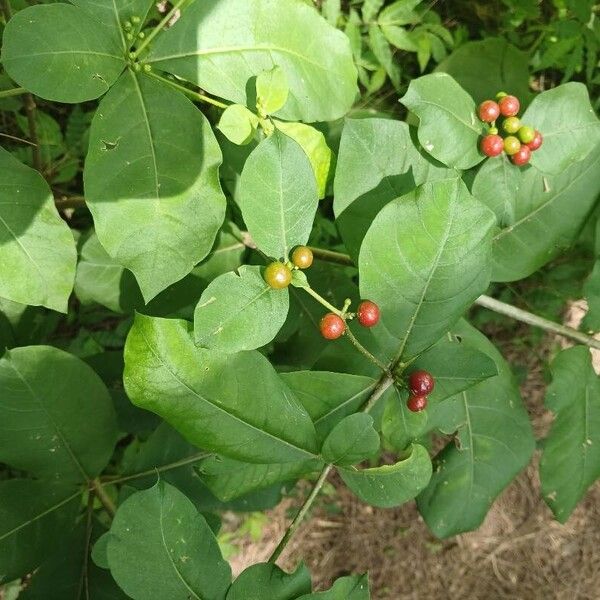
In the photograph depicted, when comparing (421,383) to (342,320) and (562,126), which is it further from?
(562,126)

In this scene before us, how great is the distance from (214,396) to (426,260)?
1.86 feet

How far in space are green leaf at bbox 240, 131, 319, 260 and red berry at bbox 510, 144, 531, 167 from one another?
0.77 metres

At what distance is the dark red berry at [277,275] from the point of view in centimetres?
132

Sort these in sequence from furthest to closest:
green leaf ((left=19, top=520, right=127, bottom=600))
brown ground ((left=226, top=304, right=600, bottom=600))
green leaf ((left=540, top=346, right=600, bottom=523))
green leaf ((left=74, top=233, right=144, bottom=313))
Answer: brown ground ((left=226, top=304, right=600, bottom=600)), green leaf ((left=74, top=233, right=144, bottom=313)), green leaf ((left=540, top=346, right=600, bottom=523)), green leaf ((left=19, top=520, right=127, bottom=600))

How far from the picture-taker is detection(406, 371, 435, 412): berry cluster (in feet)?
4.78

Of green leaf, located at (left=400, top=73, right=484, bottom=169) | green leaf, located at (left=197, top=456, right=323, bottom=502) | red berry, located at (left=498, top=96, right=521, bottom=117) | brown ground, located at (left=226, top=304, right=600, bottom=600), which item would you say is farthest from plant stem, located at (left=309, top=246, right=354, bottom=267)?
A: brown ground, located at (left=226, top=304, right=600, bottom=600)

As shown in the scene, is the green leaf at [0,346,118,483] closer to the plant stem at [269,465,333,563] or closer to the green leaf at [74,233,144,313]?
the green leaf at [74,233,144,313]

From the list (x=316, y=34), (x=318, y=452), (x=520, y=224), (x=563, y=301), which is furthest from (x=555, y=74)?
(x=318, y=452)

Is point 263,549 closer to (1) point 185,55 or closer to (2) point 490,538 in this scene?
(2) point 490,538

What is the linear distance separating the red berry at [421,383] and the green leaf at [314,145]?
0.55 m

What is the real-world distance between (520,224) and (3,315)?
162 centimetres

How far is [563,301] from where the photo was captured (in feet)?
10.5

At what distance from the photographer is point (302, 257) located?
4.43ft

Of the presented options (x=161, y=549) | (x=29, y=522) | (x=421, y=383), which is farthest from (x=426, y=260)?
(x=29, y=522)
